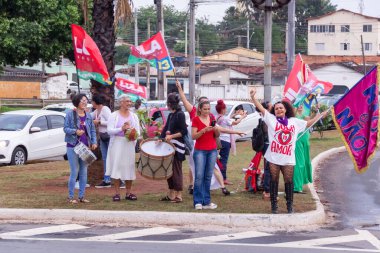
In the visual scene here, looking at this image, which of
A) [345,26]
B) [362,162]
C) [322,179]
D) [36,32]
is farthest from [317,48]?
[362,162]

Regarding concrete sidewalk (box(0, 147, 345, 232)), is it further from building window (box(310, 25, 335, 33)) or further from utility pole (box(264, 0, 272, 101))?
building window (box(310, 25, 335, 33))

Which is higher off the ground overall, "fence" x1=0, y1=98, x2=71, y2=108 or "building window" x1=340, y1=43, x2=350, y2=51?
"building window" x1=340, y1=43, x2=350, y2=51

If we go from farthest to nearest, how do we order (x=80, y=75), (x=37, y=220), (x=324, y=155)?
(x=324, y=155) < (x=80, y=75) < (x=37, y=220)

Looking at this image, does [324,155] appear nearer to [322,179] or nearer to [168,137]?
[322,179]

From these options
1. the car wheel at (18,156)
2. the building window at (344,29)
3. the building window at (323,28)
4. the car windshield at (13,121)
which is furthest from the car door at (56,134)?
the building window at (344,29)

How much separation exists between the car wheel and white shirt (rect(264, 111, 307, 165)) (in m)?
10.2

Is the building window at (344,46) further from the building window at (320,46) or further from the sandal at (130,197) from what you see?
the sandal at (130,197)

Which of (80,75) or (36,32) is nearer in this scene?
(80,75)

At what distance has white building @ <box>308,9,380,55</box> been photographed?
91.9 m

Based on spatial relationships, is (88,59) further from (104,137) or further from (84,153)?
(84,153)

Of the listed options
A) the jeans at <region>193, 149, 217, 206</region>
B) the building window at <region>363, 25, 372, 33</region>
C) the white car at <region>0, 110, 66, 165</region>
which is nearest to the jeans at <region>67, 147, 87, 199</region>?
the jeans at <region>193, 149, 217, 206</region>

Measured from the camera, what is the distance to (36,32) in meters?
31.0

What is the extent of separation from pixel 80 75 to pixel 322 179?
6711 mm

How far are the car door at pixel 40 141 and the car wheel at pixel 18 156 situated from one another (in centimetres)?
26
